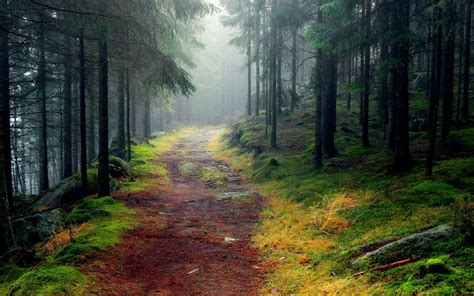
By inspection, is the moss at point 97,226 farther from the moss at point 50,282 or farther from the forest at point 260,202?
the moss at point 50,282

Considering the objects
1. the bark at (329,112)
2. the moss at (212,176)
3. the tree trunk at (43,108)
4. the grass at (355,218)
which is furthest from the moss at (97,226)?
the bark at (329,112)

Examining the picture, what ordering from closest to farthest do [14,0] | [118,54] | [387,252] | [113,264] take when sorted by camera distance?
[387,252] → [113,264] → [14,0] → [118,54]

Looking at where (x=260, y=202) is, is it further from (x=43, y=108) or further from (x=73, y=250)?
(x=43, y=108)

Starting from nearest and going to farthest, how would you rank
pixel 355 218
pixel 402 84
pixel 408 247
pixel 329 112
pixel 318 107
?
pixel 408 247 → pixel 355 218 → pixel 402 84 → pixel 318 107 → pixel 329 112

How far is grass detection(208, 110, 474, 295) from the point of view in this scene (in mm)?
4883

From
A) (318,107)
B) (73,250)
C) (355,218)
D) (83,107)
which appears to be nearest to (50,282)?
(73,250)

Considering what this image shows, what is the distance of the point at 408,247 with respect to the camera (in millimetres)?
5578

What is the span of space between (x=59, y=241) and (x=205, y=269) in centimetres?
384

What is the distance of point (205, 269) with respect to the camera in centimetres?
718

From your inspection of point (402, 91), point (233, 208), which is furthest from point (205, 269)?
point (402, 91)

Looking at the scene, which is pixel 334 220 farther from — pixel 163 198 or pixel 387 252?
pixel 163 198

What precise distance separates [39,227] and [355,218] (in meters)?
8.63

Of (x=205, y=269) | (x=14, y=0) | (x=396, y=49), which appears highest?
(x=14, y=0)

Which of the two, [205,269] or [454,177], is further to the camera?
[454,177]
